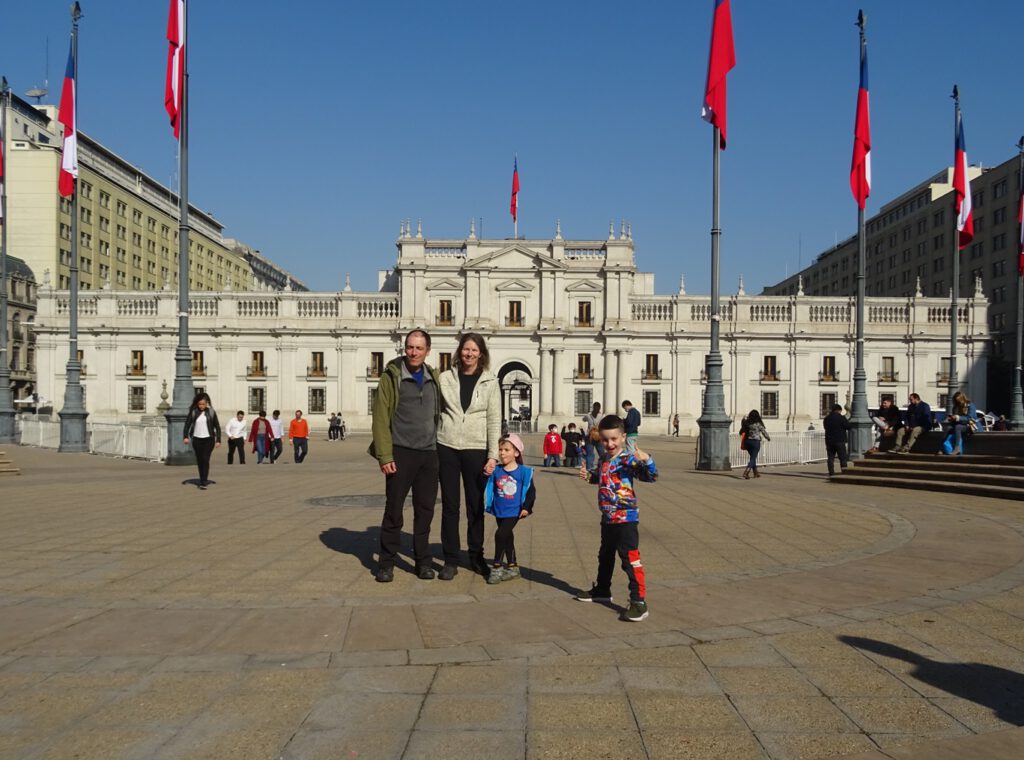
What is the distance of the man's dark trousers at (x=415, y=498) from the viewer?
6.22 meters

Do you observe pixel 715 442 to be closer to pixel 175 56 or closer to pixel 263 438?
pixel 263 438

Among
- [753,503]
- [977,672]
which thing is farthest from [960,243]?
[977,672]

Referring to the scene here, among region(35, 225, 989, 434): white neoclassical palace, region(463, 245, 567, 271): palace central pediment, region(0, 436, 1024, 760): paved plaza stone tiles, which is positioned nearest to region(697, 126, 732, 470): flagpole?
region(0, 436, 1024, 760): paved plaza stone tiles

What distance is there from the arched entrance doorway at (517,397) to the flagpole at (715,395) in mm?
18284

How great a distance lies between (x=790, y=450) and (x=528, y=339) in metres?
34.2

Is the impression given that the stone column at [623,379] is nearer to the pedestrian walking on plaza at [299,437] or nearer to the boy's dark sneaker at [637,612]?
the pedestrian walking on plaza at [299,437]

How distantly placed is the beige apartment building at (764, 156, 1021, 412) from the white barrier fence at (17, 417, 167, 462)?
45089 mm

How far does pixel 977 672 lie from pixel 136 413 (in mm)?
57728

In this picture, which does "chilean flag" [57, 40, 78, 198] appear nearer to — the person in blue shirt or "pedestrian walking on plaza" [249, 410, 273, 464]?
"pedestrian walking on plaza" [249, 410, 273, 464]

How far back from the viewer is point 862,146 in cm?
1922

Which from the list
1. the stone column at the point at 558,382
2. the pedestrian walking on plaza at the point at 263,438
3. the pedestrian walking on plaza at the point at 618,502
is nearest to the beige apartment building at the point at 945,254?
the stone column at the point at 558,382

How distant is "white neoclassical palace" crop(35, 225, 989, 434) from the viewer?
175ft

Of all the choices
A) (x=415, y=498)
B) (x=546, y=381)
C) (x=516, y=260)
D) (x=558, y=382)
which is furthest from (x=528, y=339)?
(x=415, y=498)

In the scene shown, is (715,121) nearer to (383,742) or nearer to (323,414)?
(383,742)
